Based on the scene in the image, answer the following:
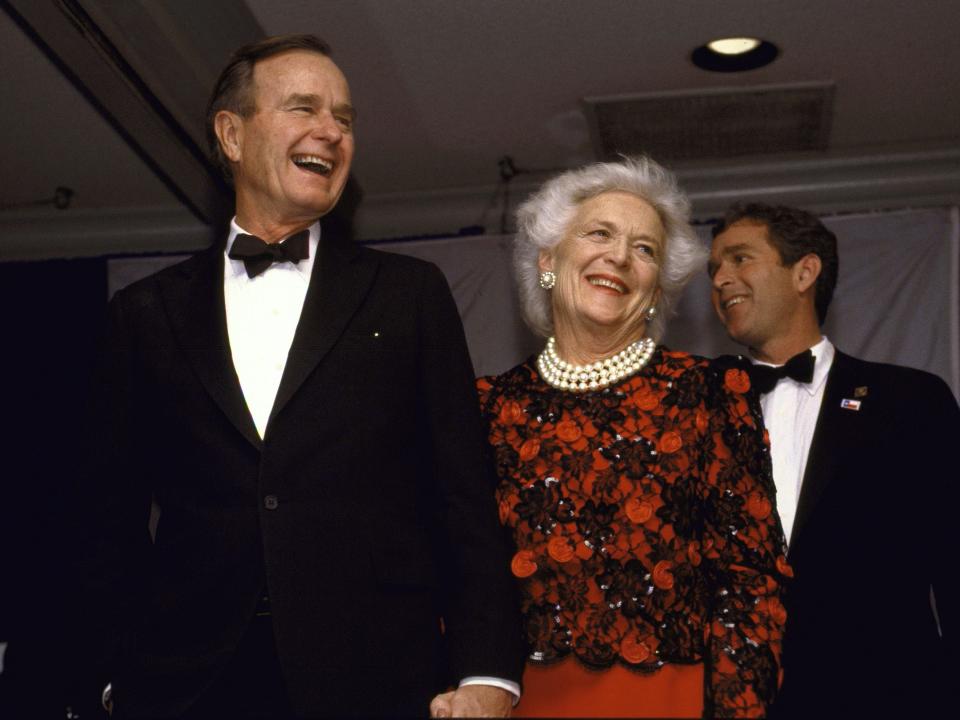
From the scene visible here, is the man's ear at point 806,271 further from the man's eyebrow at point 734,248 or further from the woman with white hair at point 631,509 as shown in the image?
the woman with white hair at point 631,509

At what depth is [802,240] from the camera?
12.7 feet

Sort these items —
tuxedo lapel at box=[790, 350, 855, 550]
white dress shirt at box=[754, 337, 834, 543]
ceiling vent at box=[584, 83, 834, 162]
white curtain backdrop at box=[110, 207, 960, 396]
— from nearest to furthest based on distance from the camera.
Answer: tuxedo lapel at box=[790, 350, 855, 550] < white dress shirt at box=[754, 337, 834, 543] < ceiling vent at box=[584, 83, 834, 162] < white curtain backdrop at box=[110, 207, 960, 396]

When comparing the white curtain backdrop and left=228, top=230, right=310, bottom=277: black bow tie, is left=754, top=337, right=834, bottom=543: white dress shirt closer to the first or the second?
the white curtain backdrop

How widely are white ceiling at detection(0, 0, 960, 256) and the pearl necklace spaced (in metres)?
1.24

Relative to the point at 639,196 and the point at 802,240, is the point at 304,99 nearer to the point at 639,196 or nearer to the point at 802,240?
the point at 639,196

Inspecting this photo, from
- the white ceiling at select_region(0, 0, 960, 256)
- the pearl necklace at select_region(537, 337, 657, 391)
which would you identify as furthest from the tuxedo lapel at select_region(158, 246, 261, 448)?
the white ceiling at select_region(0, 0, 960, 256)

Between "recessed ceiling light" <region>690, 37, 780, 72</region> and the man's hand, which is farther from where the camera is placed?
"recessed ceiling light" <region>690, 37, 780, 72</region>

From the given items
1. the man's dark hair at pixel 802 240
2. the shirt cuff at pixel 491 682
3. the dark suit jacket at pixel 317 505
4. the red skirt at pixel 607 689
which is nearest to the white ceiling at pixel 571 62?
the man's dark hair at pixel 802 240

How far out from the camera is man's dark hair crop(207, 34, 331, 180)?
2.58m

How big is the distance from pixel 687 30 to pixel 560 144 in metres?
0.79

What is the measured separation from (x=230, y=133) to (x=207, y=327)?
1.56 ft

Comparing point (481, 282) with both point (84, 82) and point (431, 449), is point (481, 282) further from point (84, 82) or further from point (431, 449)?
point (431, 449)

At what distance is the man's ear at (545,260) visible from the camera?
3080mm

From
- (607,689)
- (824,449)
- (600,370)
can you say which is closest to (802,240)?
(824,449)
